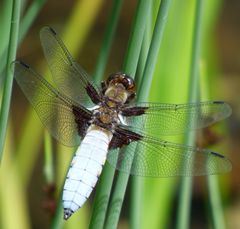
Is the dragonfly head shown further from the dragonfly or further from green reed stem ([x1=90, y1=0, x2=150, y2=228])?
green reed stem ([x1=90, y1=0, x2=150, y2=228])

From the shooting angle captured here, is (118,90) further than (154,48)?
Yes

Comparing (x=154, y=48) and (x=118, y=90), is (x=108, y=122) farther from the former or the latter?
(x=154, y=48)

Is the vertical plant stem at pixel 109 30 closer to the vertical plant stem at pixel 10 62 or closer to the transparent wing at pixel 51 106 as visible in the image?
the transparent wing at pixel 51 106

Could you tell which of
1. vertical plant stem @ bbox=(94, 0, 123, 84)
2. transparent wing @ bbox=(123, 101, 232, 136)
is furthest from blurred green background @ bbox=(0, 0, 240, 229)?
transparent wing @ bbox=(123, 101, 232, 136)

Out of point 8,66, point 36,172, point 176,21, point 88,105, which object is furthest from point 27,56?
point 8,66

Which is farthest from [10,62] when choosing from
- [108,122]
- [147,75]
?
[108,122]

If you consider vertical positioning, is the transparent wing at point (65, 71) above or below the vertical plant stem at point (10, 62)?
above

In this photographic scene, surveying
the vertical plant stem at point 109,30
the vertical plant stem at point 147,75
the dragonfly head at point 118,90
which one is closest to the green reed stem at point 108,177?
the vertical plant stem at point 147,75
